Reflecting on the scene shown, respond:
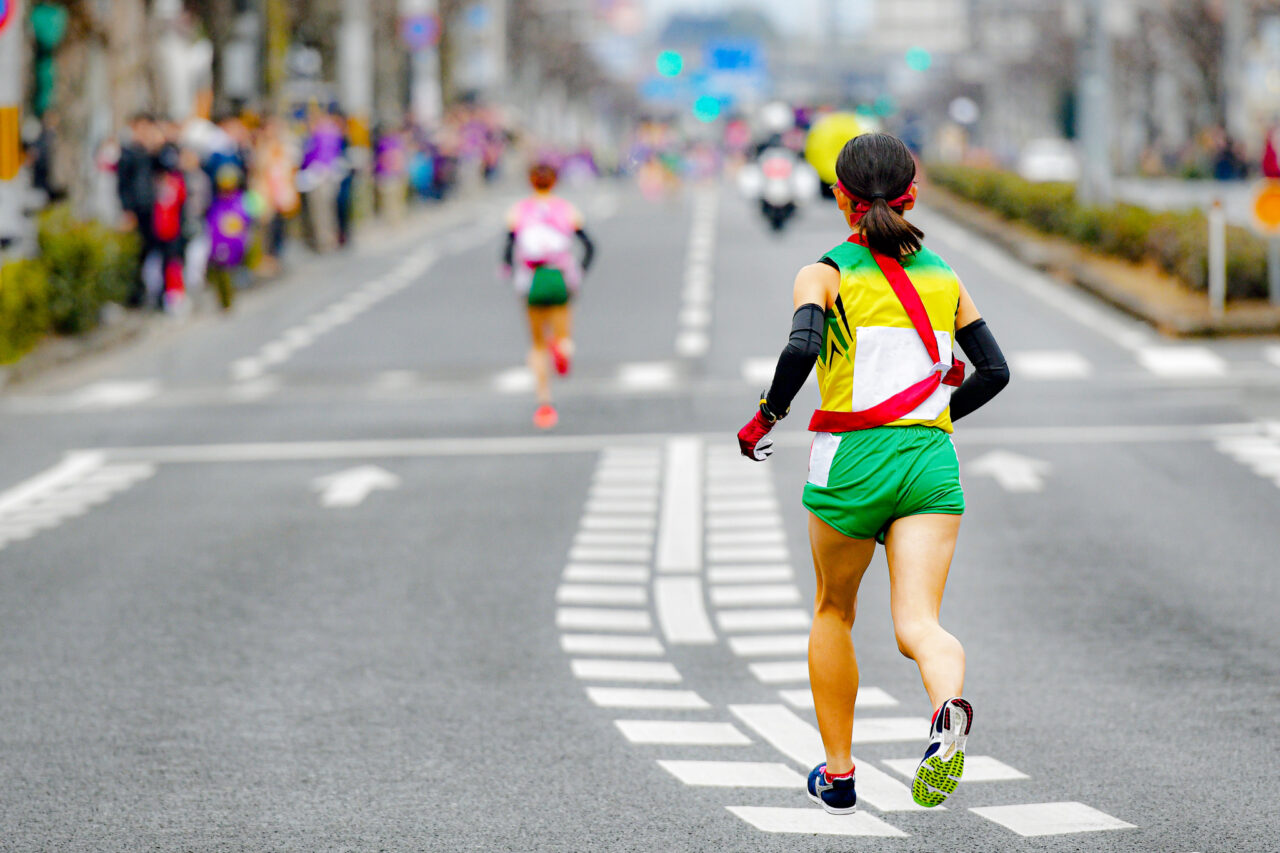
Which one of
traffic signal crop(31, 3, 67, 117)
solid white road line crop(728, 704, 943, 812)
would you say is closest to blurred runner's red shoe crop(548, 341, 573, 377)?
solid white road line crop(728, 704, 943, 812)

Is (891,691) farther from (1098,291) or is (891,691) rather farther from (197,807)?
(1098,291)

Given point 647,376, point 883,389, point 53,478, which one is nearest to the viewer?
point 883,389

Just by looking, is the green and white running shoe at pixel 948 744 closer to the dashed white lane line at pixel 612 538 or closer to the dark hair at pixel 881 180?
the dark hair at pixel 881 180

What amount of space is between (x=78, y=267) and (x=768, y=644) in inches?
560

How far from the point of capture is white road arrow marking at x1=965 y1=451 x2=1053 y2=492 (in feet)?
41.5

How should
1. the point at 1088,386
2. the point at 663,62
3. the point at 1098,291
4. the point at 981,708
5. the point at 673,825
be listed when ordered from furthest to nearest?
1. the point at 663,62
2. the point at 1098,291
3. the point at 1088,386
4. the point at 981,708
5. the point at 673,825

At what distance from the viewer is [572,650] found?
838 cm

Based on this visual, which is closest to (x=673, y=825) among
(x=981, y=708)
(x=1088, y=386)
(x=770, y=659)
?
(x=981, y=708)

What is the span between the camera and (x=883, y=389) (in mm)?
5582

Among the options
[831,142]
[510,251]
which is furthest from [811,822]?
[510,251]

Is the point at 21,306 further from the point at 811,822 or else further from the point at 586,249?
the point at 811,822

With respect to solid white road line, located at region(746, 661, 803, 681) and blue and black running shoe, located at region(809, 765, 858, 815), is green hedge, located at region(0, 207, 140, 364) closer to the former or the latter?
solid white road line, located at region(746, 661, 803, 681)

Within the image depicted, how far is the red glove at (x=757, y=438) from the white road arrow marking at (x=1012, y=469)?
690cm

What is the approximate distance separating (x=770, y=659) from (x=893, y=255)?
2.93m
